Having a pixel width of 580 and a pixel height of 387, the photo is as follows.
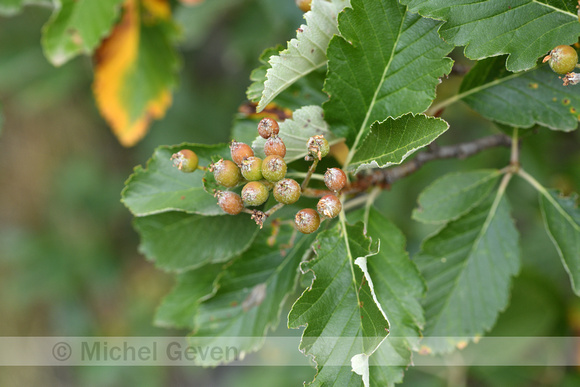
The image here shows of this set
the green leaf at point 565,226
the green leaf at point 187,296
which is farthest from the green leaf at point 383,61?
the green leaf at point 187,296

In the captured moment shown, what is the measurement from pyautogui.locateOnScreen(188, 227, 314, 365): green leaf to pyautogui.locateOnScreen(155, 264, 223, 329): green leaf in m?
0.22

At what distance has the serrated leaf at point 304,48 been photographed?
45.1 inches

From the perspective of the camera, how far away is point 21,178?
4.57m

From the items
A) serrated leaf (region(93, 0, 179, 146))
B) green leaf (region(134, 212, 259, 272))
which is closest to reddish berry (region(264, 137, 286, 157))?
green leaf (region(134, 212, 259, 272))

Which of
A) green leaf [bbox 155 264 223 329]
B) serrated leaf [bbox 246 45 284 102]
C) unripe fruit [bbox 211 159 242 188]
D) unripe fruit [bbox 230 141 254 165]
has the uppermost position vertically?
serrated leaf [bbox 246 45 284 102]

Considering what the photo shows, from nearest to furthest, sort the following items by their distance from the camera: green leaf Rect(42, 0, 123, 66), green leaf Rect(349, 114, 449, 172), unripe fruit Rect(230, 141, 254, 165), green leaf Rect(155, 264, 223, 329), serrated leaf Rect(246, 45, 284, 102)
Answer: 1. green leaf Rect(349, 114, 449, 172)
2. unripe fruit Rect(230, 141, 254, 165)
3. serrated leaf Rect(246, 45, 284, 102)
4. green leaf Rect(155, 264, 223, 329)
5. green leaf Rect(42, 0, 123, 66)

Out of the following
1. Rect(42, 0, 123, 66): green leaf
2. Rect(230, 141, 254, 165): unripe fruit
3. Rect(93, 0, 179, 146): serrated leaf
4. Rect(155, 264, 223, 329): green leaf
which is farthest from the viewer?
Rect(93, 0, 179, 146): serrated leaf

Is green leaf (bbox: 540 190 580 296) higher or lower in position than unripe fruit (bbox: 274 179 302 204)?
lower

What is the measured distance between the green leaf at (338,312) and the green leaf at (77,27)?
1316 millimetres

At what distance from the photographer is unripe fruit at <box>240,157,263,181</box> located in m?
1.07

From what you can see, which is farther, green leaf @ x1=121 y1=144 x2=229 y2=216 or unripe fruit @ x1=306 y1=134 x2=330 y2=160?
green leaf @ x1=121 y1=144 x2=229 y2=216

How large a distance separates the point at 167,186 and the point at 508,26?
938mm

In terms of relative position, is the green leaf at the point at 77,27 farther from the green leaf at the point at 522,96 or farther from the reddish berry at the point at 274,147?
the green leaf at the point at 522,96

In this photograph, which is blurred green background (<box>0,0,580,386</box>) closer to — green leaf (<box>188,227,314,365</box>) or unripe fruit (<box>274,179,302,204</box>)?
green leaf (<box>188,227,314,365</box>)
